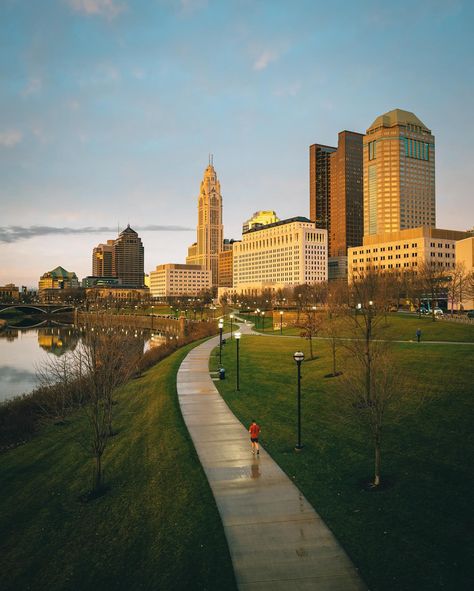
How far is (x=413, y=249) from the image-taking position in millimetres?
137750

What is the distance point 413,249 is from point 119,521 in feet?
451

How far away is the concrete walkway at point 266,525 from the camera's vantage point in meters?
A: 10.3

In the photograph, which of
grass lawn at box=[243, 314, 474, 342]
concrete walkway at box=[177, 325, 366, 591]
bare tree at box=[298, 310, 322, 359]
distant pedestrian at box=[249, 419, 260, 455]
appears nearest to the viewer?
concrete walkway at box=[177, 325, 366, 591]

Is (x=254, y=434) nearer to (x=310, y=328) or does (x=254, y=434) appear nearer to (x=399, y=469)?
(x=399, y=469)

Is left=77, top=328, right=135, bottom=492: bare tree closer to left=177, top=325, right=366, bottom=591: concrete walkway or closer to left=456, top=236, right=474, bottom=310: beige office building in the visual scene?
left=177, top=325, right=366, bottom=591: concrete walkway

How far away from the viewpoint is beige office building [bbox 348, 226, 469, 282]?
442 ft

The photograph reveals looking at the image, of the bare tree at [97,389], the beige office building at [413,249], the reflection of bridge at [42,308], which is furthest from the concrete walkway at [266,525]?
the reflection of bridge at [42,308]

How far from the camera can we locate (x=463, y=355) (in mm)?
29469

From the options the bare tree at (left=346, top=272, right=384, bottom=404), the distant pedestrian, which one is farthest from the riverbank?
the bare tree at (left=346, top=272, right=384, bottom=404)

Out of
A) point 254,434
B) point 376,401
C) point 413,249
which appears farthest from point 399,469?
point 413,249

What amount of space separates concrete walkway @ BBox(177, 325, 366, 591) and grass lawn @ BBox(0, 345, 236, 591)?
0.45 metres

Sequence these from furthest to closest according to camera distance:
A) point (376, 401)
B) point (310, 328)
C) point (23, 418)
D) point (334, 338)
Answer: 1. point (310, 328)
2. point (334, 338)
3. point (23, 418)
4. point (376, 401)

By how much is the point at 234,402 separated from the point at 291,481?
1177 centimetres

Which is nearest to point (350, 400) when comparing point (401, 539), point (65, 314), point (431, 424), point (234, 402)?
point (431, 424)
